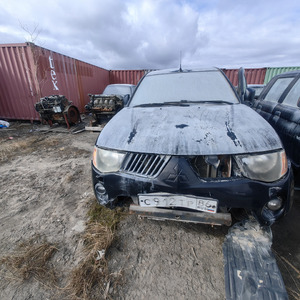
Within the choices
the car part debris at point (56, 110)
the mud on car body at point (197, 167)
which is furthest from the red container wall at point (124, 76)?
the mud on car body at point (197, 167)

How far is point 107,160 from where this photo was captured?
150 cm

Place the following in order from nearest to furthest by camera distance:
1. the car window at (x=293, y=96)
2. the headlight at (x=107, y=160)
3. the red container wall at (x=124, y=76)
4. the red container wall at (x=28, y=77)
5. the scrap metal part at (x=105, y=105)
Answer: the headlight at (x=107, y=160)
the car window at (x=293, y=96)
the scrap metal part at (x=105, y=105)
the red container wall at (x=28, y=77)
the red container wall at (x=124, y=76)

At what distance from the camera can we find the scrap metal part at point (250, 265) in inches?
47.3

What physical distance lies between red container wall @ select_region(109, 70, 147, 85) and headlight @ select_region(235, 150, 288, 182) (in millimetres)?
12115

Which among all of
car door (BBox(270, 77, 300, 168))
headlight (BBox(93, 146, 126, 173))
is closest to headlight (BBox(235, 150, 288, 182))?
headlight (BBox(93, 146, 126, 173))

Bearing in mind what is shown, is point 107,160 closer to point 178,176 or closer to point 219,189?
point 178,176

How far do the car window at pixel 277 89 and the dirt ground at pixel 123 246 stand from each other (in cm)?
189

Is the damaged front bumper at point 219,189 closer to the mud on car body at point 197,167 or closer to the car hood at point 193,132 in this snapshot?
the mud on car body at point 197,167

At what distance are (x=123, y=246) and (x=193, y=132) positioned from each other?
126 centimetres

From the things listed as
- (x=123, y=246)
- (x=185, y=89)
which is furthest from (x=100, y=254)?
(x=185, y=89)

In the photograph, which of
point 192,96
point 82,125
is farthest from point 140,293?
point 82,125

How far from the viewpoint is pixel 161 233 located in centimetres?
182

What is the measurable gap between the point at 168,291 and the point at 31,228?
1594 millimetres

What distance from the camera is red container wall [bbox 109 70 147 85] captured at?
1227 centimetres
